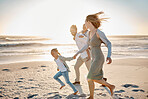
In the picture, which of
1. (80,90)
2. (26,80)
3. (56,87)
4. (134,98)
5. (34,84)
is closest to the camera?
(134,98)

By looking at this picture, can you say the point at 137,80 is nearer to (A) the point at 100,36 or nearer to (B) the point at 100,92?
(B) the point at 100,92

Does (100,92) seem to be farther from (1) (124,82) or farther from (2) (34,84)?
(2) (34,84)

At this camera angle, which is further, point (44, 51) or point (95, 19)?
point (44, 51)

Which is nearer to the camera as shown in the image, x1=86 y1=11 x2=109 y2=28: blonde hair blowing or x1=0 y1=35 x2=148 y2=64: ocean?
x1=86 y1=11 x2=109 y2=28: blonde hair blowing

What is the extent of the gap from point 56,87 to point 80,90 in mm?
779

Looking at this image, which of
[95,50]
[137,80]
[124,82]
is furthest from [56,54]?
[137,80]

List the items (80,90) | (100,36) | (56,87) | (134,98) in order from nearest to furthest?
(100,36)
(134,98)
(80,90)
(56,87)

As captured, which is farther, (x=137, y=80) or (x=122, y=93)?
(x=137, y=80)

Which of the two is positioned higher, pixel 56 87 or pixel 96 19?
pixel 96 19

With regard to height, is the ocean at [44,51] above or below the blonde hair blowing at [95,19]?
below

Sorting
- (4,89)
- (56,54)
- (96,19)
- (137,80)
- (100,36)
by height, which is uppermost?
(96,19)

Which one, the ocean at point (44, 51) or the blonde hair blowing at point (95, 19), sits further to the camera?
the ocean at point (44, 51)

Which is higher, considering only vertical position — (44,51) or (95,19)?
(95,19)

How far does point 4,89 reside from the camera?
15.9 ft
